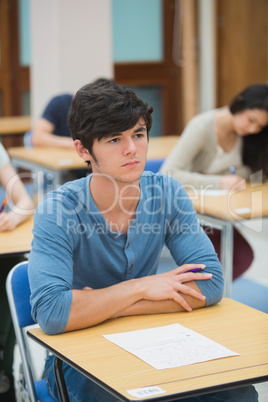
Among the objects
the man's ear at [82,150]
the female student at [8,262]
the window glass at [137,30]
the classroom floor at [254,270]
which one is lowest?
the classroom floor at [254,270]

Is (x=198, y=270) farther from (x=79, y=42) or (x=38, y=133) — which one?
(x=79, y=42)

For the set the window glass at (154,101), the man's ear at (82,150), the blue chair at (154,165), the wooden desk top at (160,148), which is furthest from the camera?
the window glass at (154,101)

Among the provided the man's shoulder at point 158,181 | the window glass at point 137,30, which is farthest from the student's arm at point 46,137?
the man's shoulder at point 158,181

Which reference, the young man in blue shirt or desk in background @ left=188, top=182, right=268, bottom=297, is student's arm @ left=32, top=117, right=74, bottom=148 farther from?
the young man in blue shirt

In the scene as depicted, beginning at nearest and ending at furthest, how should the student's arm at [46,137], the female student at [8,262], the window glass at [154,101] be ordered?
1. the female student at [8,262]
2. the student's arm at [46,137]
3. the window glass at [154,101]

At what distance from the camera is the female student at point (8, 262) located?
8.16ft

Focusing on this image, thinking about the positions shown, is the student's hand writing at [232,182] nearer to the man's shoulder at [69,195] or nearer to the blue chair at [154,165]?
the blue chair at [154,165]

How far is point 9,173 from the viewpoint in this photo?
2.80m

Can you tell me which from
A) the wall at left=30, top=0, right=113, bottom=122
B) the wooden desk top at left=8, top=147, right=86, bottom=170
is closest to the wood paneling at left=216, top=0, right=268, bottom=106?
the wall at left=30, top=0, right=113, bottom=122

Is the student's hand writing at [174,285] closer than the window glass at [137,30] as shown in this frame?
Yes

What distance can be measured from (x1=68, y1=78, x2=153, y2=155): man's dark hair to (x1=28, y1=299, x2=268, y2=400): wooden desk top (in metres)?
0.52

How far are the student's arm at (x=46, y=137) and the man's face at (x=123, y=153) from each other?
9.49 ft

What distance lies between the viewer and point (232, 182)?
3.33m

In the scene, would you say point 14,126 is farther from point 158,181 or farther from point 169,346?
point 169,346
